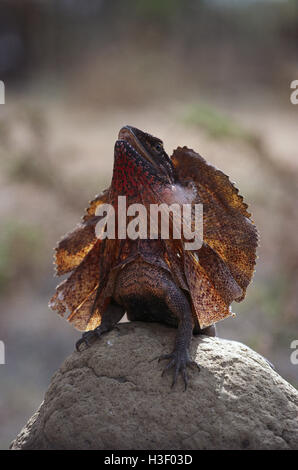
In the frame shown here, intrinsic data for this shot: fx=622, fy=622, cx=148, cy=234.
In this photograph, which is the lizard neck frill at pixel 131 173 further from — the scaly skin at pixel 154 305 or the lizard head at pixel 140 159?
the scaly skin at pixel 154 305

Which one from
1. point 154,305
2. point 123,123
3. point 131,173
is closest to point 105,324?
point 154,305

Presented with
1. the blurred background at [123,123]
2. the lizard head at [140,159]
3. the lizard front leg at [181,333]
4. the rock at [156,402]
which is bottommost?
the rock at [156,402]

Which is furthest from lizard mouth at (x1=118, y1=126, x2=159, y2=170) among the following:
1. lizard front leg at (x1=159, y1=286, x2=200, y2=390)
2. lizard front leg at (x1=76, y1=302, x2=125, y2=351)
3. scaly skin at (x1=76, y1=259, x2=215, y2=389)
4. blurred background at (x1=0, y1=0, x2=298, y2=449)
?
blurred background at (x1=0, y1=0, x2=298, y2=449)

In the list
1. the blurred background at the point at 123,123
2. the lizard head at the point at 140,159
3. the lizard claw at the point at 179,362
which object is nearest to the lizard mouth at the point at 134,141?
the lizard head at the point at 140,159

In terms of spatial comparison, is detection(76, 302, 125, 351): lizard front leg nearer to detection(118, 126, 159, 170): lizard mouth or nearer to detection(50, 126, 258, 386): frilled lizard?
detection(50, 126, 258, 386): frilled lizard

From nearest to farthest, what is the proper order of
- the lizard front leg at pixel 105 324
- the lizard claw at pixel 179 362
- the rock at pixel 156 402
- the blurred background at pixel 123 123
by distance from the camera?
1. the rock at pixel 156 402
2. the lizard claw at pixel 179 362
3. the lizard front leg at pixel 105 324
4. the blurred background at pixel 123 123

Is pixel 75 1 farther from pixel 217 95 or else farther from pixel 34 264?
pixel 34 264

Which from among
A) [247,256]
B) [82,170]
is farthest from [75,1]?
[247,256]
